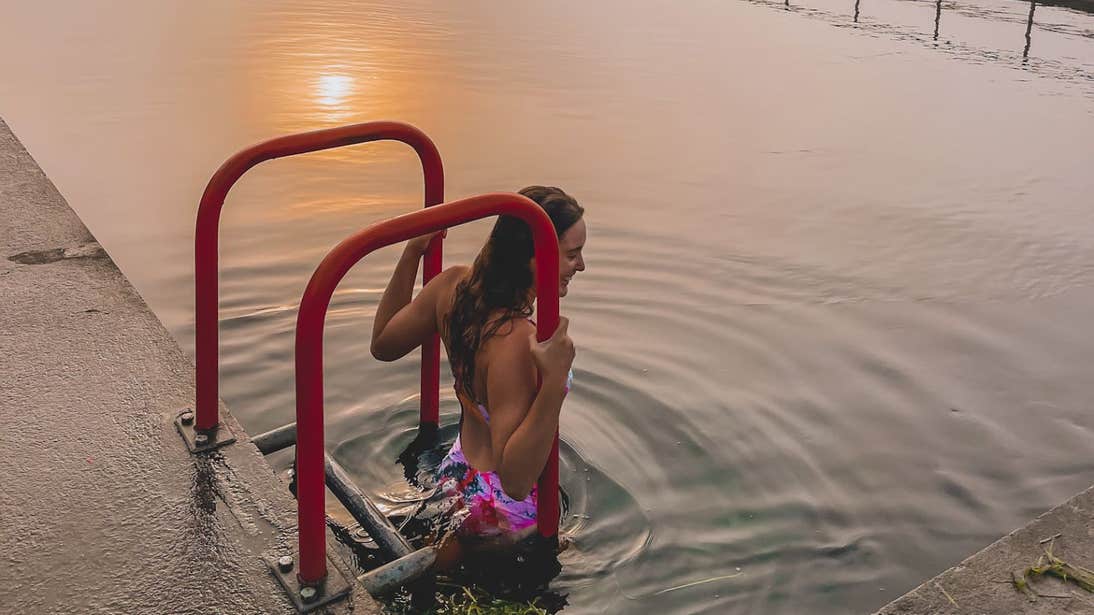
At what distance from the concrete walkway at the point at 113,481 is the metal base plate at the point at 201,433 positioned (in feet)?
0.11

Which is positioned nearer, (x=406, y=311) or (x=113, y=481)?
(x=113, y=481)

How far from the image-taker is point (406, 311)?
3.81m

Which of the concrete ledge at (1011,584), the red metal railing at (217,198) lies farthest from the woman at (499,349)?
the concrete ledge at (1011,584)

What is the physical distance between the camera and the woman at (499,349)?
3.25m

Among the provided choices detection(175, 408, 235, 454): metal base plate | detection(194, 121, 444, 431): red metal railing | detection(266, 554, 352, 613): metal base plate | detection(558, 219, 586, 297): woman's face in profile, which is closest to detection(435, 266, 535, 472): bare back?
detection(558, 219, 586, 297): woman's face in profile

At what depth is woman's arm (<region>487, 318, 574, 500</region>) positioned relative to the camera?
10.4 ft

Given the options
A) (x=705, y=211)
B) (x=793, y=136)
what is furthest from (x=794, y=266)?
(x=793, y=136)

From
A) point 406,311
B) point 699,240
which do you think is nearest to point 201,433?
point 406,311

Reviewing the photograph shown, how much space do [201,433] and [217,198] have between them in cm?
88

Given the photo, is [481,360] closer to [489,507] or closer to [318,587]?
[489,507]

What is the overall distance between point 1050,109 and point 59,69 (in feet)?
32.4

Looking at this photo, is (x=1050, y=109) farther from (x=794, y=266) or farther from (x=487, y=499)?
(x=487, y=499)

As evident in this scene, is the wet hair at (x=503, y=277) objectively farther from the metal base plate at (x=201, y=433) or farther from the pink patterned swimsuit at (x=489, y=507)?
the metal base plate at (x=201, y=433)

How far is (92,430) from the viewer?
3789 millimetres
